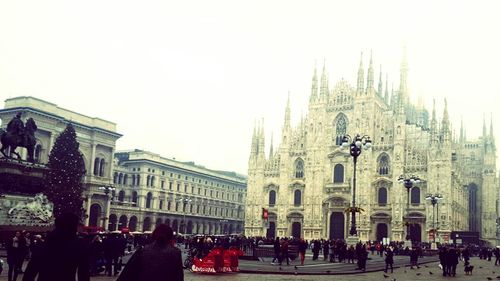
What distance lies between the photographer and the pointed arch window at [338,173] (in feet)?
217

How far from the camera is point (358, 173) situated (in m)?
63.9

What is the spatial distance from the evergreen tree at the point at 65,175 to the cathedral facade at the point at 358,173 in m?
20.6

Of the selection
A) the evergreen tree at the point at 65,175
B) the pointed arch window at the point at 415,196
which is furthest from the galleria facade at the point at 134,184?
the pointed arch window at the point at 415,196

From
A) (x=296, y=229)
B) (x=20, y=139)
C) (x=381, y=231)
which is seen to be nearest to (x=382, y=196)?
(x=381, y=231)

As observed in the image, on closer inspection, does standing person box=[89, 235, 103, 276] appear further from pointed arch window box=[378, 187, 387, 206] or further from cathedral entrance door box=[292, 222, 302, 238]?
cathedral entrance door box=[292, 222, 302, 238]

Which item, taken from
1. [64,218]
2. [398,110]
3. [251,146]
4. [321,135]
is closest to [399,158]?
[398,110]

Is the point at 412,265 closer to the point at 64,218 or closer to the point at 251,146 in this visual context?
the point at 64,218

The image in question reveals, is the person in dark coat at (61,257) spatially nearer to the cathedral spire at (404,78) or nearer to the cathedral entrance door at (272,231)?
the cathedral entrance door at (272,231)

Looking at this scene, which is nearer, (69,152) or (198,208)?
(69,152)

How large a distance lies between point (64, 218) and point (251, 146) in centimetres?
6774

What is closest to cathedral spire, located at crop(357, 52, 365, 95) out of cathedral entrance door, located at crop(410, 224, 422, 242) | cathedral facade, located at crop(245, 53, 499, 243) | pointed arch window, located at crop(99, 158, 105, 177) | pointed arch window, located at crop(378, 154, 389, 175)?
cathedral facade, located at crop(245, 53, 499, 243)

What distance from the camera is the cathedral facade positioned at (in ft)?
196

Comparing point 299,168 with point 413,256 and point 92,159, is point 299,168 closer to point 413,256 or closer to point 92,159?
point 92,159

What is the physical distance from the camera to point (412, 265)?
31.2 m
